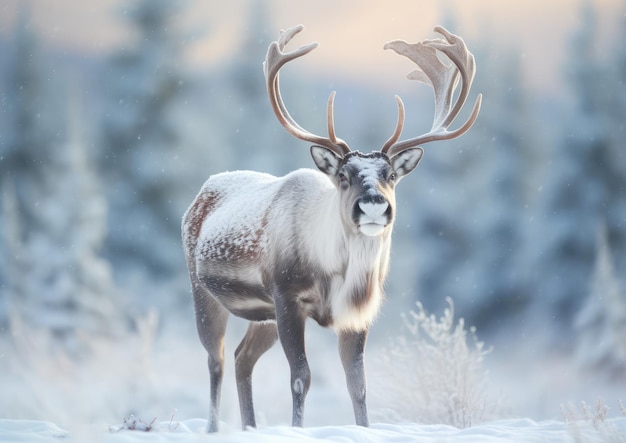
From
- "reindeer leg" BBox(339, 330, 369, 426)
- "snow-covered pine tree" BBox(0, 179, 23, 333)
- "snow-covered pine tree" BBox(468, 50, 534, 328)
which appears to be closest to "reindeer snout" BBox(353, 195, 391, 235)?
"reindeer leg" BBox(339, 330, 369, 426)

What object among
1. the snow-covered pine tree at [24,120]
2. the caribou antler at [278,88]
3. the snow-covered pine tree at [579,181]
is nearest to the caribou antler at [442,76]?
the caribou antler at [278,88]

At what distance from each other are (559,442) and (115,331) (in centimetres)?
1120

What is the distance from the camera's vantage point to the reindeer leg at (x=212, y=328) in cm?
686

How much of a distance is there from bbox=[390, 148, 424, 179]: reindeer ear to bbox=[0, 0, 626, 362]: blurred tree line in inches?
400

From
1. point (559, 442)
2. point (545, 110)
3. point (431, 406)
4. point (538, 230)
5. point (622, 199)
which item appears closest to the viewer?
point (559, 442)

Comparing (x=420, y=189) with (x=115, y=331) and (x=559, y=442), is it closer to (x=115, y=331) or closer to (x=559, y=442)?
(x=115, y=331)

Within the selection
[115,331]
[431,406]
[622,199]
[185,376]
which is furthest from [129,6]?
[431,406]

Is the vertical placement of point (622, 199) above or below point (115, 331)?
above

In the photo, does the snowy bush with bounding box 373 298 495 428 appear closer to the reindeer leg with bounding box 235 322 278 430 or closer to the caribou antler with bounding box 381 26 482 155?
the reindeer leg with bounding box 235 322 278 430

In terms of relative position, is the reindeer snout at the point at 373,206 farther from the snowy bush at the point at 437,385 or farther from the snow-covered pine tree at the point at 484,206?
the snow-covered pine tree at the point at 484,206

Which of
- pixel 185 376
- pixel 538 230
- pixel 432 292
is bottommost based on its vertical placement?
pixel 185 376

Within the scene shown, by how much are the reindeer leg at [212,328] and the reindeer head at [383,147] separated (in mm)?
1612

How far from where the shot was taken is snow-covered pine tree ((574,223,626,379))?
15297 millimetres

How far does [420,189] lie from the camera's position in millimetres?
19656
